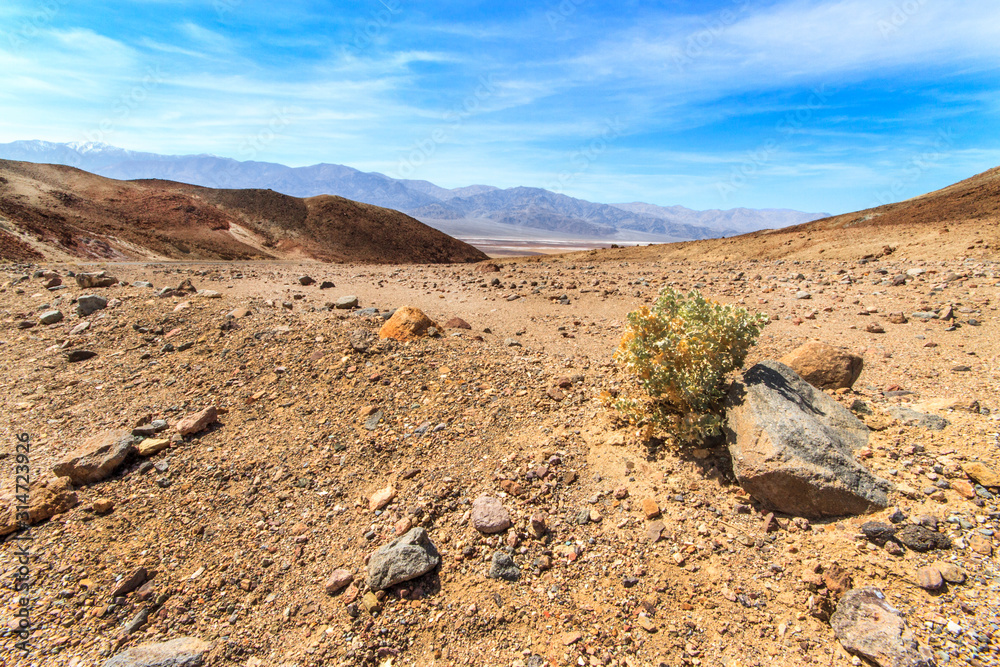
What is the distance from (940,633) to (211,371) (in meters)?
7.32

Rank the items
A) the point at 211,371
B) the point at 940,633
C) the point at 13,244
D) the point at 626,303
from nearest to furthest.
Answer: the point at 940,633
the point at 211,371
the point at 626,303
the point at 13,244

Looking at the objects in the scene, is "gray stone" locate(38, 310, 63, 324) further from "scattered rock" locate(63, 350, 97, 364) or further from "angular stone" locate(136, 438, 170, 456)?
"angular stone" locate(136, 438, 170, 456)

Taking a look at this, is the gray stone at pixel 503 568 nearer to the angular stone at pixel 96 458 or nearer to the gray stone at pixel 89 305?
the angular stone at pixel 96 458

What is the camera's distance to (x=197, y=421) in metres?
4.93

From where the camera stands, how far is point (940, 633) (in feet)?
7.93

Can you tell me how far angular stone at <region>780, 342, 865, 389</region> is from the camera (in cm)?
487

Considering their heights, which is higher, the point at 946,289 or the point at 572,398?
the point at 946,289

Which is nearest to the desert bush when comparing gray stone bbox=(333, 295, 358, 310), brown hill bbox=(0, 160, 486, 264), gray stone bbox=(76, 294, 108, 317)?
gray stone bbox=(333, 295, 358, 310)

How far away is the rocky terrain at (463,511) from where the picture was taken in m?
2.79

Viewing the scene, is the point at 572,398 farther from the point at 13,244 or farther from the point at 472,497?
the point at 13,244

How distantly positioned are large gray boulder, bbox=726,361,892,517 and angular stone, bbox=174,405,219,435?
5308mm

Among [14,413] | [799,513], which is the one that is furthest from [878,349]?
[14,413]

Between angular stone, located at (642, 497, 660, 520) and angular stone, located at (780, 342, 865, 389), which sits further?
angular stone, located at (780, 342, 865, 389)

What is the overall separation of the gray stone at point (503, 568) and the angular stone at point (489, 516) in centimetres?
21
